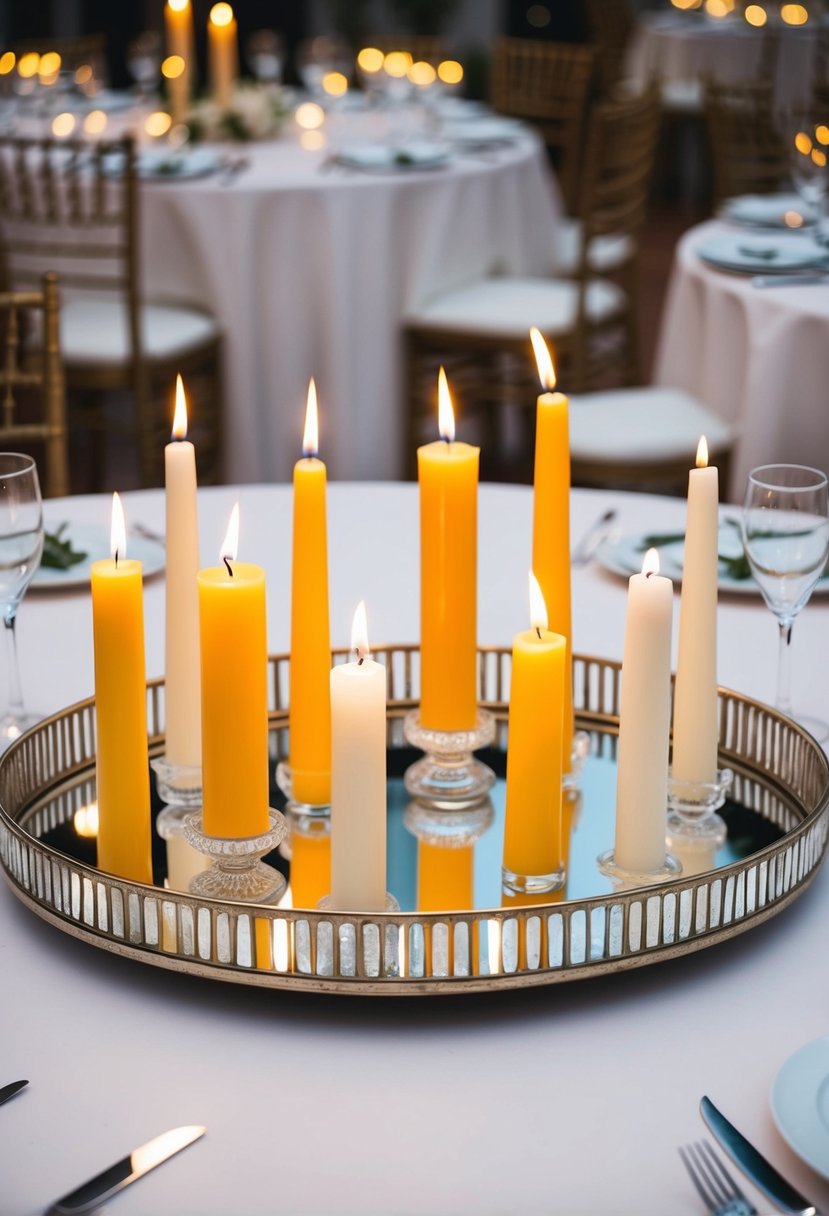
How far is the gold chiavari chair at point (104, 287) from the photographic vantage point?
148 inches

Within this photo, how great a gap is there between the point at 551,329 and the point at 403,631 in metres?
2.83

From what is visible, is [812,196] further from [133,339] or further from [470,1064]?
[470,1064]

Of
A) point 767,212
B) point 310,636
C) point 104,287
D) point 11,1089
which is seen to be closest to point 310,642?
point 310,636

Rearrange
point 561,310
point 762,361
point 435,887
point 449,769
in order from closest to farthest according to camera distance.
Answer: point 435,887 < point 449,769 < point 762,361 < point 561,310

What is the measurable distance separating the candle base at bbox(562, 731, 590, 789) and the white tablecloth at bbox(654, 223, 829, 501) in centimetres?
188

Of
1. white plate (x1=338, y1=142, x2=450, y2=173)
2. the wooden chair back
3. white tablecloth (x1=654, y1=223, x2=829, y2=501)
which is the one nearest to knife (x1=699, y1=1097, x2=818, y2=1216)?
white tablecloth (x1=654, y1=223, x2=829, y2=501)

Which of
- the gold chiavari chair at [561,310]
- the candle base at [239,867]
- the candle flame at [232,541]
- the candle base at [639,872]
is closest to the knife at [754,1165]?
the candle base at [639,872]

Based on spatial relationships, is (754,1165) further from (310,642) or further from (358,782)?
(310,642)

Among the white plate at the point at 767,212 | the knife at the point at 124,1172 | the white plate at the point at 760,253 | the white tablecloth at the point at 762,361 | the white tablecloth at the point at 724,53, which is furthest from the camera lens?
the white tablecloth at the point at 724,53

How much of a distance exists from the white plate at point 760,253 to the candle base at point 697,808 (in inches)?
87.3

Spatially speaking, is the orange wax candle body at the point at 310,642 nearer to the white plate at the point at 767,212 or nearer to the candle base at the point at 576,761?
the candle base at the point at 576,761

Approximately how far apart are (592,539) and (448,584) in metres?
0.59

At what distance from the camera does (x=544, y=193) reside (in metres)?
4.59

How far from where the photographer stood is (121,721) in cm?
87
